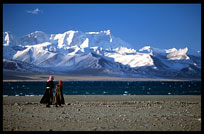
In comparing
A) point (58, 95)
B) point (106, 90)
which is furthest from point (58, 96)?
point (106, 90)

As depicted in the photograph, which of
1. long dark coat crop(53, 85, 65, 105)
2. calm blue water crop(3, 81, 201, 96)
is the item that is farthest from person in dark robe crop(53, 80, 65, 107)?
calm blue water crop(3, 81, 201, 96)

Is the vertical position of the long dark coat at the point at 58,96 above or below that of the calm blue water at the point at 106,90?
above

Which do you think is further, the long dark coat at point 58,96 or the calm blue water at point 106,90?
the calm blue water at point 106,90

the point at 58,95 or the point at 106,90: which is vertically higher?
the point at 58,95

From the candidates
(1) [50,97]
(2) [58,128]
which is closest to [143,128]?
(2) [58,128]

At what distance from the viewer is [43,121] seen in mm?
14695

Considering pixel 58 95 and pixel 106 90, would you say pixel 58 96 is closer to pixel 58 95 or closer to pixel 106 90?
pixel 58 95

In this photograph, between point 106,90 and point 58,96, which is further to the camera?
point 106,90

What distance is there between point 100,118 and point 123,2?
5.78 metres

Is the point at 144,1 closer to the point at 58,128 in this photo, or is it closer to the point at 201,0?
the point at 201,0

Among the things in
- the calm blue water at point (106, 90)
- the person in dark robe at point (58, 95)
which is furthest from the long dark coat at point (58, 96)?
the calm blue water at point (106, 90)

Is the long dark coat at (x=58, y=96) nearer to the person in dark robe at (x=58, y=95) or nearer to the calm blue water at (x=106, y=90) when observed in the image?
the person in dark robe at (x=58, y=95)

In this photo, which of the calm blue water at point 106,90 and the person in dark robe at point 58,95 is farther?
the calm blue water at point 106,90

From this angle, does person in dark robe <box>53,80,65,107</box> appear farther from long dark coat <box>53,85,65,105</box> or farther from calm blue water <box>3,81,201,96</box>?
calm blue water <box>3,81,201,96</box>
